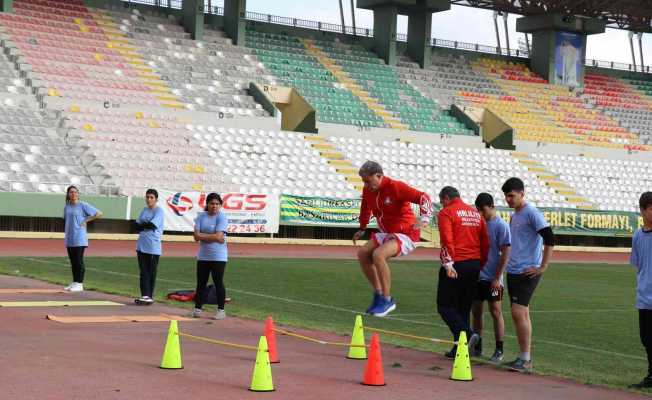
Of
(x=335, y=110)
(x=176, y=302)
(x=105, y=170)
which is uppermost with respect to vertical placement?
(x=335, y=110)

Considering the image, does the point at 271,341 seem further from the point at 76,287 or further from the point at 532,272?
the point at 76,287

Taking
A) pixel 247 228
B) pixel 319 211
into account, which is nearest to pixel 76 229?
pixel 247 228

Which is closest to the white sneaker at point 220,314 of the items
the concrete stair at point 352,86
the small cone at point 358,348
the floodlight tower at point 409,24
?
the small cone at point 358,348

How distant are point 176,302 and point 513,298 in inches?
281

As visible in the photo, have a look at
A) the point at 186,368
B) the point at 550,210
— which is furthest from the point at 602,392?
the point at 550,210

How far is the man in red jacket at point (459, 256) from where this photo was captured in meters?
11.2

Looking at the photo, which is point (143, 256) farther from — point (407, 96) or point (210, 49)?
point (407, 96)

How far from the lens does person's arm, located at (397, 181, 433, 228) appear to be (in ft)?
44.1

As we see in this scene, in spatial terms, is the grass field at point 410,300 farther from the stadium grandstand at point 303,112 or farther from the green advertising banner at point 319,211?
the stadium grandstand at point 303,112

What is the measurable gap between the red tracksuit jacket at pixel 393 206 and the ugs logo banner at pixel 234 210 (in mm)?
20982

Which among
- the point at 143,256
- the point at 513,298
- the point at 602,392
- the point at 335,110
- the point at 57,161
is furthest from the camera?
the point at 335,110

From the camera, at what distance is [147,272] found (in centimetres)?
1602

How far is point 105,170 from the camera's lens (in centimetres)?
3703

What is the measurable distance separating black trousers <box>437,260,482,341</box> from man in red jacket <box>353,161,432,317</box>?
2371 millimetres
